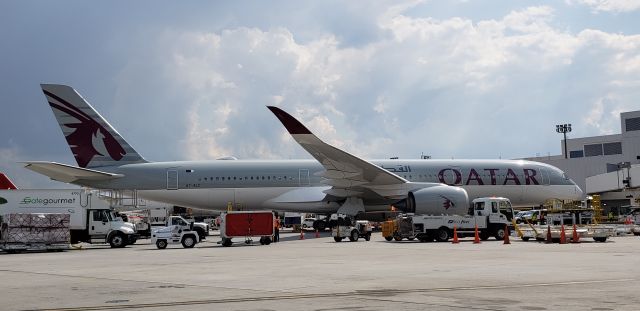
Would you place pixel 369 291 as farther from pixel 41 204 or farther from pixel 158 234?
pixel 41 204

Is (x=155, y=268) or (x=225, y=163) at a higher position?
(x=225, y=163)

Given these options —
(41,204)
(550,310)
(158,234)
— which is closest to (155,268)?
(550,310)

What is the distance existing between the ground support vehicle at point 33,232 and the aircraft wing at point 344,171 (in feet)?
41.2

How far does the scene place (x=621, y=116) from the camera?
333 ft

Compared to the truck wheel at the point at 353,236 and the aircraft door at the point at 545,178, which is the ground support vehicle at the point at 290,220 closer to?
the aircraft door at the point at 545,178

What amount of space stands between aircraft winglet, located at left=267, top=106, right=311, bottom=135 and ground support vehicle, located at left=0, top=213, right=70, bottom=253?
12.1 meters

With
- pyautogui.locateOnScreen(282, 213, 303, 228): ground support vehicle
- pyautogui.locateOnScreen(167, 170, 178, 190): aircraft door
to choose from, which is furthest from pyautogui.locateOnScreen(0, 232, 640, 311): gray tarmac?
pyautogui.locateOnScreen(282, 213, 303, 228): ground support vehicle

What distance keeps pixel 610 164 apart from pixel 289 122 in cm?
6911

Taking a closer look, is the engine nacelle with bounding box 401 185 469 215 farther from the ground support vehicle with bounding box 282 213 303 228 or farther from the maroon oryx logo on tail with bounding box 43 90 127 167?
the ground support vehicle with bounding box 282 213 303 228

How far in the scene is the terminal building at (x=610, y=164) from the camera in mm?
72812

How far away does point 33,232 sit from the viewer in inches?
1374

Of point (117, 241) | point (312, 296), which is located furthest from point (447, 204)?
point (312, 296)

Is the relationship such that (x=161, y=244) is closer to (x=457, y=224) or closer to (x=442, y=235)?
(x=442, y=235)

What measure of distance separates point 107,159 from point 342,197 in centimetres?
1562
